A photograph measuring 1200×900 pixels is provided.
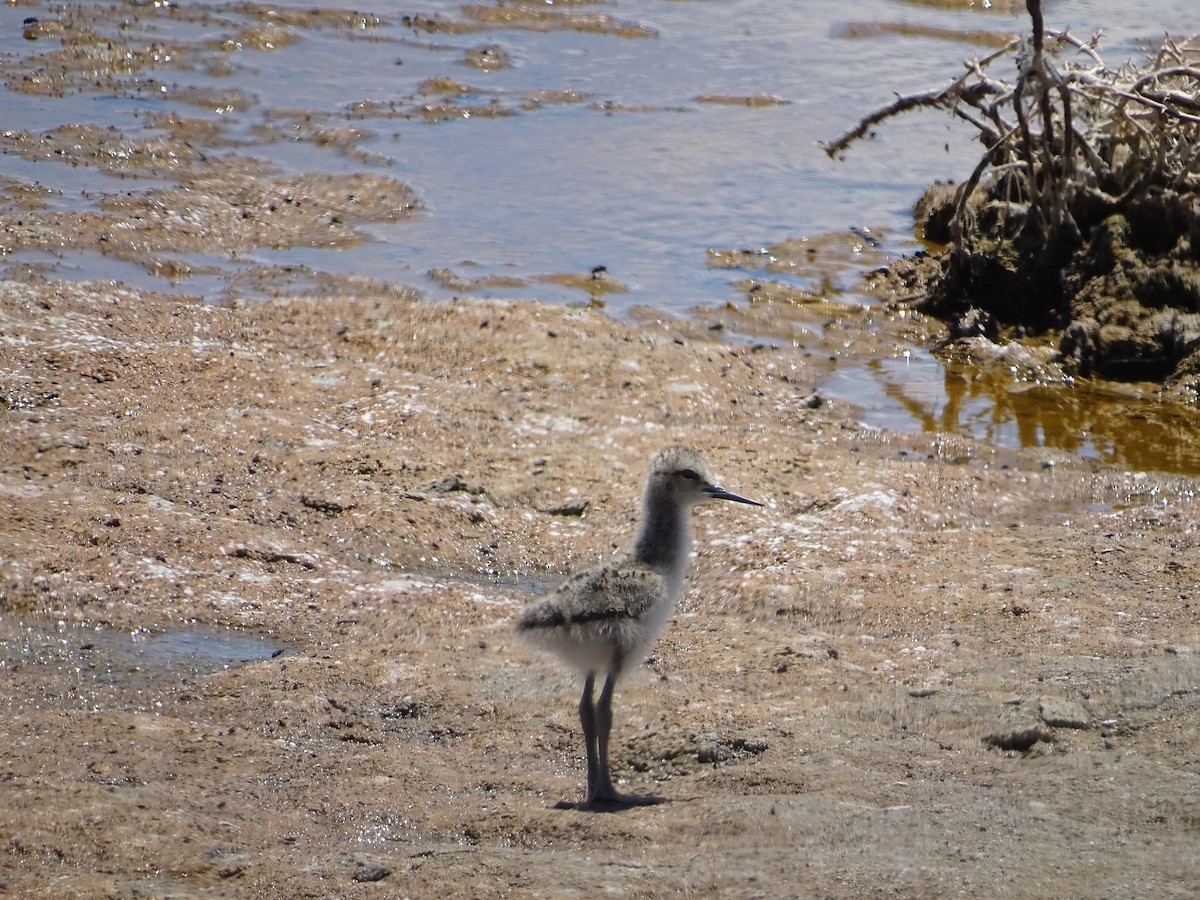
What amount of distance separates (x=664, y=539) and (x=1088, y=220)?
7899mm

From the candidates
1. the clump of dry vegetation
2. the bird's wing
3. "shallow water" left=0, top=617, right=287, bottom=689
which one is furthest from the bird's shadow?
the clump of dry vegetation

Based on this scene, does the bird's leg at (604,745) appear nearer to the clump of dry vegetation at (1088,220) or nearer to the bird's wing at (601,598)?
the bird's wing at (601,598)

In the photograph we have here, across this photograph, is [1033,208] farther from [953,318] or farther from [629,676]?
[629,676]

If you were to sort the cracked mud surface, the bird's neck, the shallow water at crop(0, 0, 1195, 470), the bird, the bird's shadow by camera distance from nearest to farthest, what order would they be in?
1. the cracked mud surface
2. the bird's shadow
3. the bird
4. the bird's neck
5. the shallow water at crop(0, 0, 1195, 470)

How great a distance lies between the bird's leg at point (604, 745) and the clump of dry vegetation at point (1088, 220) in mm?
7158

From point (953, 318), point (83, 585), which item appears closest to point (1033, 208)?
point (953, 318)

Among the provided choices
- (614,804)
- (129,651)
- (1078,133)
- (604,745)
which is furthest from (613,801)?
(1078,133)

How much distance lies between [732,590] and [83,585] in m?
3.05

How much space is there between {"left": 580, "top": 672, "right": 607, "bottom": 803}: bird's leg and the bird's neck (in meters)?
0.52

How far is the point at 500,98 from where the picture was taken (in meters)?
18.6

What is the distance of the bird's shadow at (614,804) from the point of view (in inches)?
199

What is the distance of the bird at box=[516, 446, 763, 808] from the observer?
5.29 meters

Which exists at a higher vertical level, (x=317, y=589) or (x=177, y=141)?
(x=177, y=141)

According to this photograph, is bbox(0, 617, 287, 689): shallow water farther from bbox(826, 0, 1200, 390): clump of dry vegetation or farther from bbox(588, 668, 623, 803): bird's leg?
bbox(826, 0, 1200, 390): clump of dry vegetation
